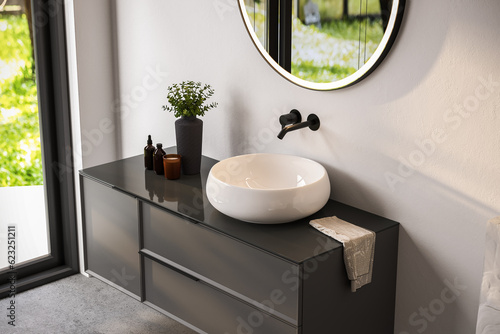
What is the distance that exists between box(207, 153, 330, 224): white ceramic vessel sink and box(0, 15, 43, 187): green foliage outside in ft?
3.91

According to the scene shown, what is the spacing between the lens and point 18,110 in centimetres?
316

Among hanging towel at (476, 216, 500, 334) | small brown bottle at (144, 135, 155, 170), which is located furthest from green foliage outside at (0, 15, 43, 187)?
hanging towel at (476, 216, 500, 334)

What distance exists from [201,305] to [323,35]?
3.48 ft

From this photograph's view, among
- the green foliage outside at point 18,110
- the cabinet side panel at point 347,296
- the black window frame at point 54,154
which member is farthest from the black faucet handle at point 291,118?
the green foliage outside at point 18,110

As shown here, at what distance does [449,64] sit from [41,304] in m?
2.17

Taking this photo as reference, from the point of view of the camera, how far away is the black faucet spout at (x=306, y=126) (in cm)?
240

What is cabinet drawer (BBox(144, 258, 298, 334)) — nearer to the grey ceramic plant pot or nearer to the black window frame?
the grey ceramic plant pot

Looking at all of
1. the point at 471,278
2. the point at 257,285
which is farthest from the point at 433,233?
the point at 257,285

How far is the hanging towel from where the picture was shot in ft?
6.35

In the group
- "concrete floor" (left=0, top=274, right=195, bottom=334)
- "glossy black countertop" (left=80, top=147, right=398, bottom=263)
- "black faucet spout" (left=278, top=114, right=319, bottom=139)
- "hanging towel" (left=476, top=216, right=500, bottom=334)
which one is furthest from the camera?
"concrete floor" (left=0, top=274, right=195, bottom=334)

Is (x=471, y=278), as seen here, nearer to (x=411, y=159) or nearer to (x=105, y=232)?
(x=411, y=159)

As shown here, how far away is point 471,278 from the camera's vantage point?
218 centimetres

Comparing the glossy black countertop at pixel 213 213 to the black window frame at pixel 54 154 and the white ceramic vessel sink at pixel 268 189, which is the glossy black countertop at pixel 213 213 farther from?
the black window frame at pixel 54 154

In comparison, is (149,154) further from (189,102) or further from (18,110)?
(18,110)
